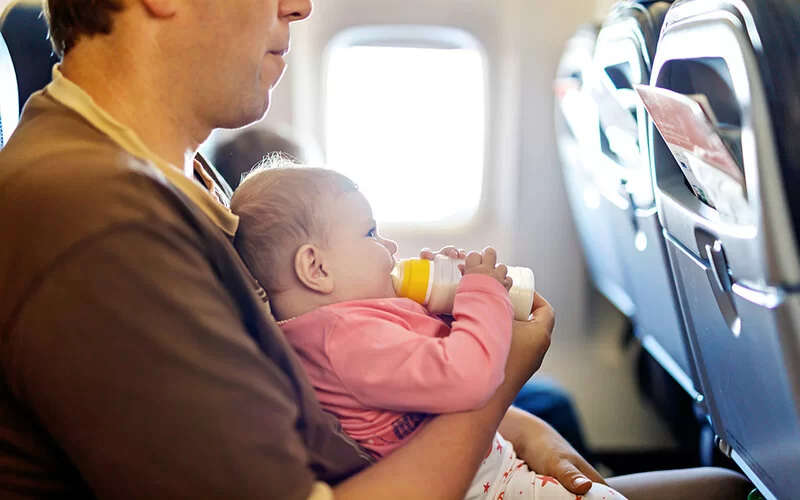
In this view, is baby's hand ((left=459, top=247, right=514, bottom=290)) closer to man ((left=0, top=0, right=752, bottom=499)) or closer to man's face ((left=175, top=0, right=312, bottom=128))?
man ((left=0, top=0, right=752, bottom=499))

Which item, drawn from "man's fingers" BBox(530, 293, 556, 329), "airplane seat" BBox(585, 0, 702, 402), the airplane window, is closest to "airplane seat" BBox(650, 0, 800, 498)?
"airplane seat" BBox(585, 0, 702, 402)

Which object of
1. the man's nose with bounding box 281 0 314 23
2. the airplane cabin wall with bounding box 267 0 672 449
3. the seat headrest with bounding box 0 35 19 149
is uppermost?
the man's nose with bounding box 281 0 314 23

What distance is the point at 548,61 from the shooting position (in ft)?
10.1

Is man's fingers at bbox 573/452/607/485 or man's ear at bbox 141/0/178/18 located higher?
Result: man's ear at bbox 141/0/178/18

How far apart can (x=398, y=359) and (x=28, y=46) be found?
0.91 m

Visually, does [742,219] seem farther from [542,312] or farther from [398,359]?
[398,359]

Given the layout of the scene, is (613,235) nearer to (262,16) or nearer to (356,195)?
(356,195)

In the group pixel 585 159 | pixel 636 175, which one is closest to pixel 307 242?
pixel 636 175

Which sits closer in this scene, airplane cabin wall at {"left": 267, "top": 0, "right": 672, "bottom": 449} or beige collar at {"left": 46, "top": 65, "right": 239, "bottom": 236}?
beige collar at {"left": 46, "top": 65, "right": 239, "bottom": 236}

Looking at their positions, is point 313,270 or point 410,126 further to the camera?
point 410,126

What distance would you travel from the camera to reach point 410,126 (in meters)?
3.29

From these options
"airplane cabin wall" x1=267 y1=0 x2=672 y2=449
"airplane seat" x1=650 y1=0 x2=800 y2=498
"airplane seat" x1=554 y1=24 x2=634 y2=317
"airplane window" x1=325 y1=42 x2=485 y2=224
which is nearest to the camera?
"airplane seat" x1=650 y1=0 x2=800 y2=498

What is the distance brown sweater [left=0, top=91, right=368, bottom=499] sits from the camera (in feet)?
2.42

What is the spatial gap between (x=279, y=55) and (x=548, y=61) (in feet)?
6.99
